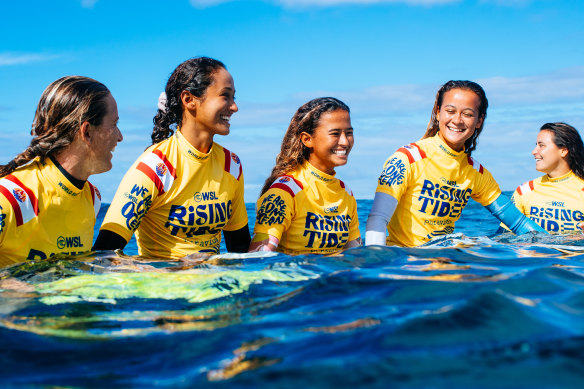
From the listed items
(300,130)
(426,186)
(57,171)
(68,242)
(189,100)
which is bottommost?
(68,242)

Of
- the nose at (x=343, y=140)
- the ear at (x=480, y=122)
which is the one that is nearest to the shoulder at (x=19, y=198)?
the nose at (x=343, y=140)

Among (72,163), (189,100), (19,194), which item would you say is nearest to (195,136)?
(189,100)

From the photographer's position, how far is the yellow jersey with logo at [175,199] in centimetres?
428

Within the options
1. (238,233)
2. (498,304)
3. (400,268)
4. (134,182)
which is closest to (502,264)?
(400,268)

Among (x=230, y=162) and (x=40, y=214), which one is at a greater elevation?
(x=230, y=162)

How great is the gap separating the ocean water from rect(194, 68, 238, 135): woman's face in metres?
1.15

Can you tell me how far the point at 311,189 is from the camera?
16.5 feet

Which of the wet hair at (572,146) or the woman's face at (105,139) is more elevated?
the wet hair at (572,146)

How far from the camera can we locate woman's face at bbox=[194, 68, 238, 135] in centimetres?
459

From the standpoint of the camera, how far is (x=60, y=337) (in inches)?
103

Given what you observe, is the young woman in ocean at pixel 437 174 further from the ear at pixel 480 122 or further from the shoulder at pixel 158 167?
the shoulder at pixel 158 167

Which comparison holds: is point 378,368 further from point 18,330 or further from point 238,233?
point 238,233

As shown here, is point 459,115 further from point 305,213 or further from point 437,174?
point 305,213

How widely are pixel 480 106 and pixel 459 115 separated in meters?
0.29
